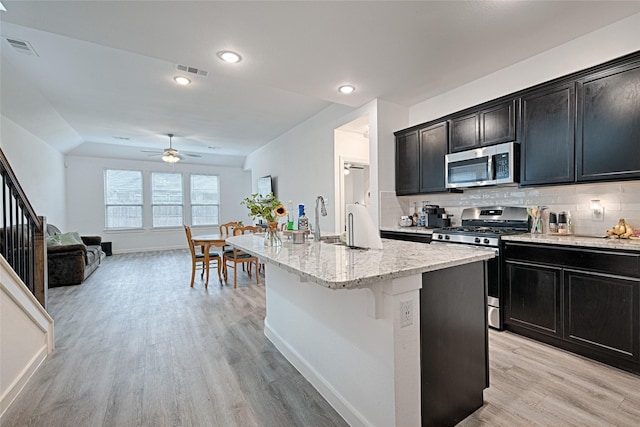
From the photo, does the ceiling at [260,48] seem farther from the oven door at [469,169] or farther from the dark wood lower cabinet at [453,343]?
the dark wood lower cabinet at [453,343]

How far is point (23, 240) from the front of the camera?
255 cm

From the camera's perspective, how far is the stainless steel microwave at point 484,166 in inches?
112

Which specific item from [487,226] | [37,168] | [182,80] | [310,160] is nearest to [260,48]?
[182,80]

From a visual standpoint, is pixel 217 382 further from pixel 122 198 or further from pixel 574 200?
pixel 122 198

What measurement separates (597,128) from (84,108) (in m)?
6.66

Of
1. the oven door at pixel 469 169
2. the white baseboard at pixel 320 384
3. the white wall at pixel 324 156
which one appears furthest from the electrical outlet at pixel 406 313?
the white wall at pixel 324 156

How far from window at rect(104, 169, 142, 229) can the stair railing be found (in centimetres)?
585

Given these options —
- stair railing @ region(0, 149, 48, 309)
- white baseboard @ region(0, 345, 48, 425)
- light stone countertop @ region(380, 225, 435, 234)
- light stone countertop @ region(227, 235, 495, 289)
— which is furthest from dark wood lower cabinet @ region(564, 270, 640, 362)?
stair railing @ region(0, 149, 48, 309)

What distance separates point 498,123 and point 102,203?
9255 mm

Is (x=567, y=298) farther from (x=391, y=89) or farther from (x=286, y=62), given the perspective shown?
(x=286, y=62)

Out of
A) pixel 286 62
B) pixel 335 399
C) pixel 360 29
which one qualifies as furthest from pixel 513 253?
pixel 286 62

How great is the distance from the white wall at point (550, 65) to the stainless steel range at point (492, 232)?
129 centimetres

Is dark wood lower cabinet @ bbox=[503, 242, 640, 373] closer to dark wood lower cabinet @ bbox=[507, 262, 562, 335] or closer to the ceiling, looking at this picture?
dark wood lower cabinet @ bbox=[507, 262, 562, 335]

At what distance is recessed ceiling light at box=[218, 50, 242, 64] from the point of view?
2.62m
